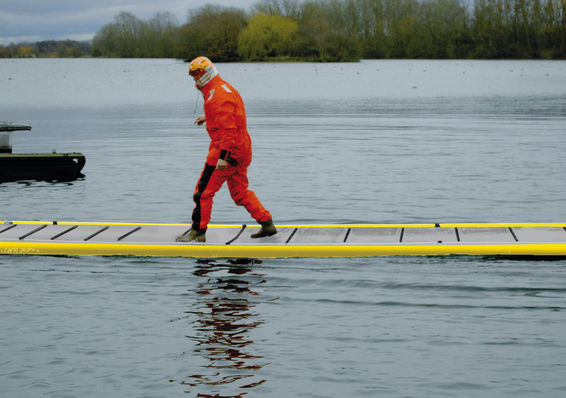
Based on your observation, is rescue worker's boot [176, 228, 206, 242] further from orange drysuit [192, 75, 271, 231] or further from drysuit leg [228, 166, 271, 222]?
drysuit leg [228, 166, 271, 222]

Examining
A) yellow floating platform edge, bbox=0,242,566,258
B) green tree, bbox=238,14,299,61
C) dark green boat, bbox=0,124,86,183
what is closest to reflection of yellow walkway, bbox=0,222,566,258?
yellow floating platform edge, bbox=0,242,566,258

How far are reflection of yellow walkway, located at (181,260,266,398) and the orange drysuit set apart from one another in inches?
29.0

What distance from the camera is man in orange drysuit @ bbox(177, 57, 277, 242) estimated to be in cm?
893

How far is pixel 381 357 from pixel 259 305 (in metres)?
1.71

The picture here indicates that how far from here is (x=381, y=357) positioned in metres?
6.96

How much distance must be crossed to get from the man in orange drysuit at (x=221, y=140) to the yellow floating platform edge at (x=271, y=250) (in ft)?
1.27

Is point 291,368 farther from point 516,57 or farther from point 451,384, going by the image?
point 516,57

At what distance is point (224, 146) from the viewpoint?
9062 mm

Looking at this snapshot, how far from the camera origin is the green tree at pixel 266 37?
147 m

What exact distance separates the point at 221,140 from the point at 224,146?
70 millimetres

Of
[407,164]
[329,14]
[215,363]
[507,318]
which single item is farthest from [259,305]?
[329,14]

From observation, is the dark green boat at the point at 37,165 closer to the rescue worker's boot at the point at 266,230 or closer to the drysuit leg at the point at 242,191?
the rescue worker's boot at the point at 266,230

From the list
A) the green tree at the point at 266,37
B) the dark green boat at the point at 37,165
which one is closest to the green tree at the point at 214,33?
the green tree at the point at 266,37

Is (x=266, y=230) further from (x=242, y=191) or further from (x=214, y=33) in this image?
(x=214, y=33)
